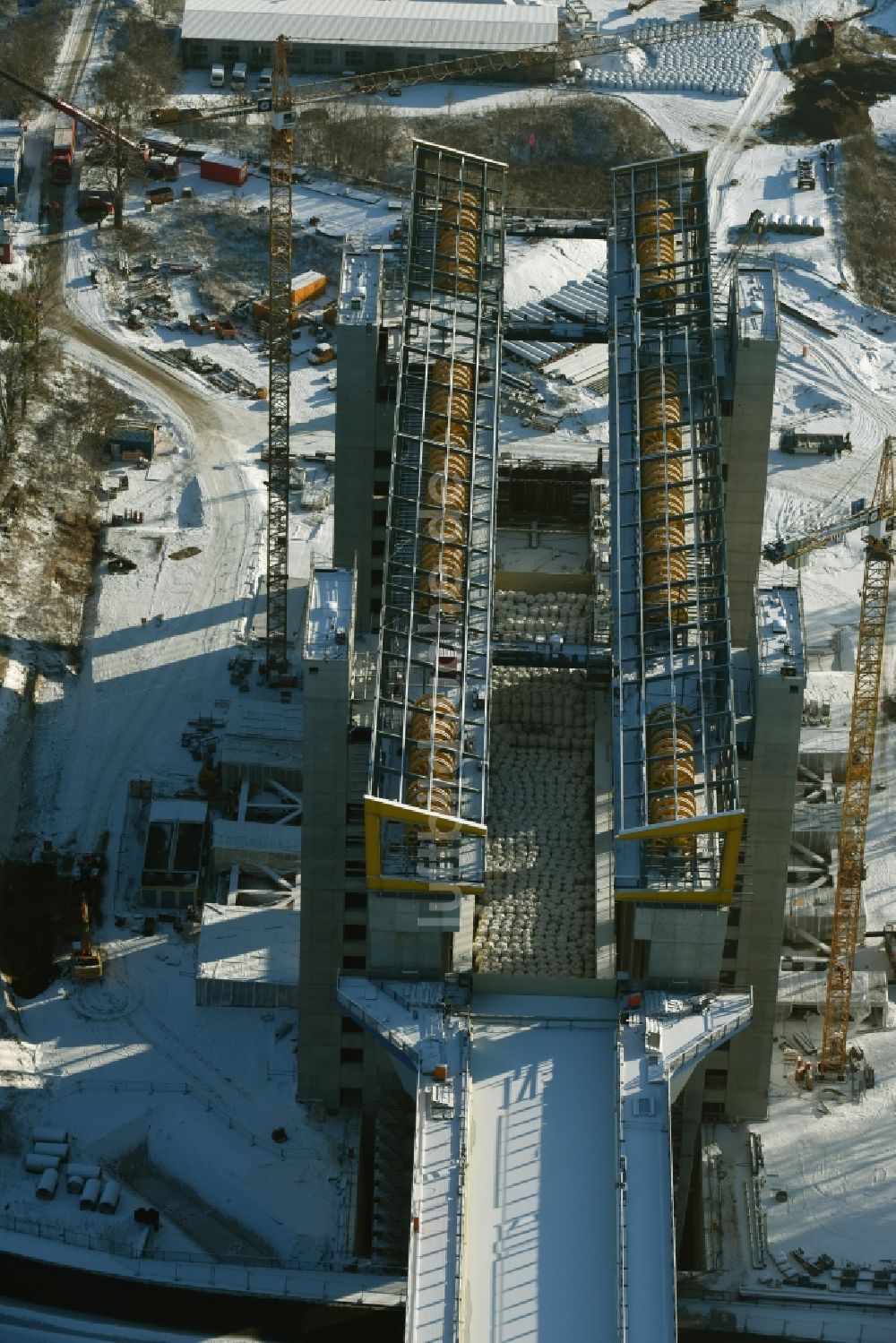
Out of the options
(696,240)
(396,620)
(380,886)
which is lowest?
(380,886)

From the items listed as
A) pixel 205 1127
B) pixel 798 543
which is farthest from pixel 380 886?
pixel 798 543

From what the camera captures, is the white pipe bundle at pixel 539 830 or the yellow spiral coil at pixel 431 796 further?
the white pipe bundle at pixel 539 830

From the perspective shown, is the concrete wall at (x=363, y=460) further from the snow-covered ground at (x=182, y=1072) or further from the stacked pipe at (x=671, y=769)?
the stacked pipe at (x=671, y=769)

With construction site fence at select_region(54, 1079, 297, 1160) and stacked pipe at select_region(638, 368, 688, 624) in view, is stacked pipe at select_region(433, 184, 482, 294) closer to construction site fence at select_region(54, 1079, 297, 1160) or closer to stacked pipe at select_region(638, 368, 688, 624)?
stacked pipe at select_region(638, 368, 688, 624)

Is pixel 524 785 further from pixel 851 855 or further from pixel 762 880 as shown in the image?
pixel 851 855

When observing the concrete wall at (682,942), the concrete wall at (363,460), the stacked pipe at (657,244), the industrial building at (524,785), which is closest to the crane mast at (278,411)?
the industrial building at (524,785)

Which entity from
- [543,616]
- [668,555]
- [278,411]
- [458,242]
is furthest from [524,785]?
[278,411]

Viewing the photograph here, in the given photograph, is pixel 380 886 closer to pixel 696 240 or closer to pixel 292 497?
pixel 696 240
